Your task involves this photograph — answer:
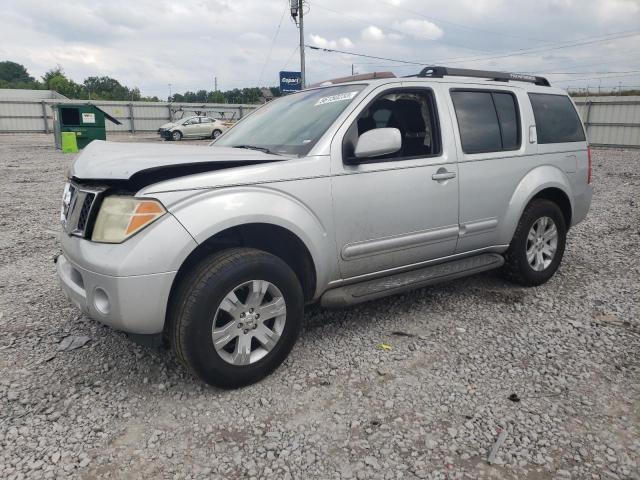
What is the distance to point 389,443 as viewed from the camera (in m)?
2.35

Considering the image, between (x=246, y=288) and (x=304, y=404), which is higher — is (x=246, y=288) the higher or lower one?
the higher one

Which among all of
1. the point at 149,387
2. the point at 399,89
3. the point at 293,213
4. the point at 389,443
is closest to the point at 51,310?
the point at 149,387

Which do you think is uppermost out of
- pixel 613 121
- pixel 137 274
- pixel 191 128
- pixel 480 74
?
pixel 191 128

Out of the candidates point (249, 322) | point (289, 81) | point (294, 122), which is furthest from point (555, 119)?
point (289, 81)

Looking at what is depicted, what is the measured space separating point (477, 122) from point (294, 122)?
59.7 inches

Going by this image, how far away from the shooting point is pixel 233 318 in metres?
2.71

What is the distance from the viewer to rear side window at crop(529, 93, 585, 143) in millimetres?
4363

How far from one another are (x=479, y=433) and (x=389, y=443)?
0.47m

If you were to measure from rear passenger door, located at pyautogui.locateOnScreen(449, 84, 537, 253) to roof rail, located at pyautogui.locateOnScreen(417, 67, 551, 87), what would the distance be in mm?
151

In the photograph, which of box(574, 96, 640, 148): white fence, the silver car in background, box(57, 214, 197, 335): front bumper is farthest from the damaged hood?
the silver car in background

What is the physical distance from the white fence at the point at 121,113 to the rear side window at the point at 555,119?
2910cm

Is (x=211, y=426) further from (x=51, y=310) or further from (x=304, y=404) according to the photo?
(x=51, y=310)

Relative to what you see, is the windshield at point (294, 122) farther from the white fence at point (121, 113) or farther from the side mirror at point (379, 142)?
the white fence at point (121, 113)

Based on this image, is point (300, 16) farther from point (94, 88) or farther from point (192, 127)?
point (94, 88)
